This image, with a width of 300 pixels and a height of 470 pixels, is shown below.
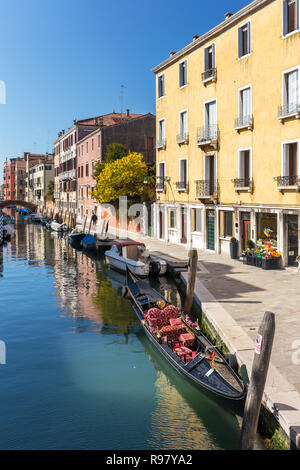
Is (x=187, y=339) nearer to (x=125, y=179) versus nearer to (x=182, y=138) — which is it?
(x=182, y=138)

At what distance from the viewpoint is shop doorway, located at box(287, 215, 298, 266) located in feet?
60.8

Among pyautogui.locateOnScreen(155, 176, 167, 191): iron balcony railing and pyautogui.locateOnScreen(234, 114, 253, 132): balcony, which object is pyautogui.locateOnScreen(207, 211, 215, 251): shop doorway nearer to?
pyautogui.locateOnScreen(234, 114, 253, 132): balcony

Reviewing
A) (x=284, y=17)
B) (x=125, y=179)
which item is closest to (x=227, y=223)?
(x=284, y=17)

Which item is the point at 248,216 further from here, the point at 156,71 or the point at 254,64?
the point at 156,71

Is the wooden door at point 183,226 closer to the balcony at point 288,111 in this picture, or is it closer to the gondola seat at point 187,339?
the balcony at point 288,111

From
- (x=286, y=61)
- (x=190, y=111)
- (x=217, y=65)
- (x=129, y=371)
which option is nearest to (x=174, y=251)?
(x=190, y=111)

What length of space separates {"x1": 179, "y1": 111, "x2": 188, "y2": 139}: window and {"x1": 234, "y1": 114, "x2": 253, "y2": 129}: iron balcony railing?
5613mm

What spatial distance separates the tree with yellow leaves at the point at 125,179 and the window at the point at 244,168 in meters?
15.3

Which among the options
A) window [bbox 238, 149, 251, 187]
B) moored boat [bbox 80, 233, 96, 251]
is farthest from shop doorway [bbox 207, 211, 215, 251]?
moored boat [bbox 80, 233, 96, 251]

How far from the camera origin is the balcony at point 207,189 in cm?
2428

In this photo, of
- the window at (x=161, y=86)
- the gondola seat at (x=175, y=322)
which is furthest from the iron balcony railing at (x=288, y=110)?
the window at (x=161, y=86)

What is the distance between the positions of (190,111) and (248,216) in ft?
27.5

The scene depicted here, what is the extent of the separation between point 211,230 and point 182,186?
412cm

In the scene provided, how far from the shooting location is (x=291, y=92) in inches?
722
